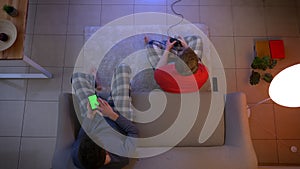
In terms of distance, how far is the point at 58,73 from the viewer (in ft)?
6.71

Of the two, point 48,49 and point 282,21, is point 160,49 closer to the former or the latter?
point 48,49

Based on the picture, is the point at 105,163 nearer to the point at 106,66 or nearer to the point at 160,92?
the point at 160,92

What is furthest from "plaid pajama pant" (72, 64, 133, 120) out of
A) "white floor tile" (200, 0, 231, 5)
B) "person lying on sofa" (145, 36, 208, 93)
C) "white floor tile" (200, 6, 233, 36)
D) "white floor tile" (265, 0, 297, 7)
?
"white floor tile" (265, 0, 297, 7)

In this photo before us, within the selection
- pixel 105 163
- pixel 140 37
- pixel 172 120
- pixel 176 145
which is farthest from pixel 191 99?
pixel 140 37

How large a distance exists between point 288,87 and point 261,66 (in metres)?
0.67

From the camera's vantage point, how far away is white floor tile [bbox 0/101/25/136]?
1.94 metres

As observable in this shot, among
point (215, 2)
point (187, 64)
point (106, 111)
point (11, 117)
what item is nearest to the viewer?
point (187, 64)

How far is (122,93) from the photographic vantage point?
1520 mm

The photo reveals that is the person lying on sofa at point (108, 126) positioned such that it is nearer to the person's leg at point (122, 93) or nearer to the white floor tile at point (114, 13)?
the person's leg at point (122, 93)

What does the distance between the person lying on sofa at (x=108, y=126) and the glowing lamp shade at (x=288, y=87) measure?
91 cm

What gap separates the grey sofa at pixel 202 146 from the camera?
1380 millimetres

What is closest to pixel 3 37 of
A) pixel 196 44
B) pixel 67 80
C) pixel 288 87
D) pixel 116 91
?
pixel 67 80

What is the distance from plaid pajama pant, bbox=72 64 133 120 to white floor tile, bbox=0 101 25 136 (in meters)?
0.77

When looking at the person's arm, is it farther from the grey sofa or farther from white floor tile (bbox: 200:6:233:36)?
white floor tile (bbox: 200:6:233:36)
